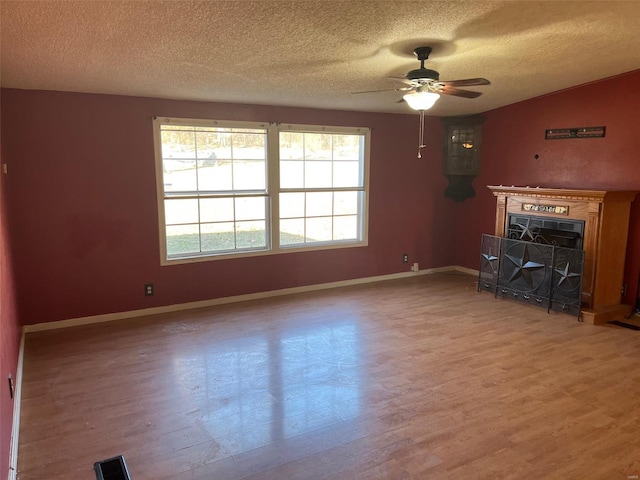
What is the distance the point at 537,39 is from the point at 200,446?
12.1 ft

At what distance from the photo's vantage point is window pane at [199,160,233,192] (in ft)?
15.9

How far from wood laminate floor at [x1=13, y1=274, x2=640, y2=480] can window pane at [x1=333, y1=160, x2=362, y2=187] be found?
183 centimetres

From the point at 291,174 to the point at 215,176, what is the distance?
3.08 ft

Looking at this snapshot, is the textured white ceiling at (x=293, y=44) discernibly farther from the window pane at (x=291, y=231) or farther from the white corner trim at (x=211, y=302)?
the white corner trim at (x=211, y=302)

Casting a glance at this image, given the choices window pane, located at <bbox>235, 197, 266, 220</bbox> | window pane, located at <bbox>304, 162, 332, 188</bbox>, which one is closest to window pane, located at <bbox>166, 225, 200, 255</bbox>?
window pane, located at <bbox>235, 197, 266, 220</bbox>

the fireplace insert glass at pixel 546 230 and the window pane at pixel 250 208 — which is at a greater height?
the window pane at pixel 250 208

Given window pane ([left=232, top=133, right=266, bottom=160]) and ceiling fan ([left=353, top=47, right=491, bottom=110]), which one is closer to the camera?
ceiling fan ([left=353, top=47, right=491, bottom=110])

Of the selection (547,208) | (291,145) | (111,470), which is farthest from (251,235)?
(111,470)

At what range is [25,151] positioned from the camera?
13.0ft

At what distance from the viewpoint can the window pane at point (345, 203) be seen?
227 inches

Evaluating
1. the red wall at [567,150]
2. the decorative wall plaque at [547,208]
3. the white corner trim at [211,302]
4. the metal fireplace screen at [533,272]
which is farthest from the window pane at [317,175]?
the decorative wall plaque at [547,208]

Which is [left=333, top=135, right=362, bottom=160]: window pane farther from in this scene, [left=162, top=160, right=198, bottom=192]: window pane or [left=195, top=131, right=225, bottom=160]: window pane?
[left=162, top=160, right=198, bottom=192]: window pane

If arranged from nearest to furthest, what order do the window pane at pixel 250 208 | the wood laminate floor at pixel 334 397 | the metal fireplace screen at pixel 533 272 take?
1. the wood laminate floor at pixel 334 397
2. the metal fireplace screen at pixel 533 272
3. the window pane at pixel 250 208

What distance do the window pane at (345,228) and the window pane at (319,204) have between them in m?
0.19
